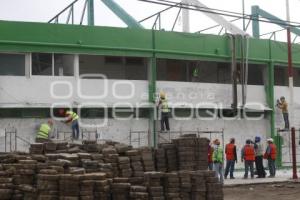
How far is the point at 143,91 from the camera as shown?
2827 cm

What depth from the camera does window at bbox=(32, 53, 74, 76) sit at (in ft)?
86.0

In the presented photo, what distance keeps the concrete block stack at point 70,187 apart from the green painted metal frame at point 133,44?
1121 centimetres

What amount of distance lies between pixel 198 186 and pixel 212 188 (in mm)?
449

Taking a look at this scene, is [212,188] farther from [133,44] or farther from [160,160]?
[133,44]

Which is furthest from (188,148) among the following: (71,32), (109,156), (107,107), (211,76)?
(211,76)

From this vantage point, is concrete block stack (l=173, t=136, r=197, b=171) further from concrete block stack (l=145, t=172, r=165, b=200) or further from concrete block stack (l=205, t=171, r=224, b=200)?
concrete block stack (l=145, t=172, r=165, b=200)

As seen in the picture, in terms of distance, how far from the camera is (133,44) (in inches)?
1096

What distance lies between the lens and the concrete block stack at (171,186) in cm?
1634

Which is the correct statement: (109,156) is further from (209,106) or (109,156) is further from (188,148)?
(209,106)

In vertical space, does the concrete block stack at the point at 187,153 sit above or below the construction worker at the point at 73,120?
below

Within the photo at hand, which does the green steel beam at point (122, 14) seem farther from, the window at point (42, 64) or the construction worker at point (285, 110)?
the construction worker at point (285, 110)

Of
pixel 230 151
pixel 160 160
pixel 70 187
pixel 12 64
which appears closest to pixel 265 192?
pixel 160 160

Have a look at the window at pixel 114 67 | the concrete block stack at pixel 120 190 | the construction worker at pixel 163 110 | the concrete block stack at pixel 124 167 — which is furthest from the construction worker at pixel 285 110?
the concrete block stack at pixel 120 190

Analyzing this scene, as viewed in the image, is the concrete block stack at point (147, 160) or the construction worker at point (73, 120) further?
the construction worker at point (73, 120)
